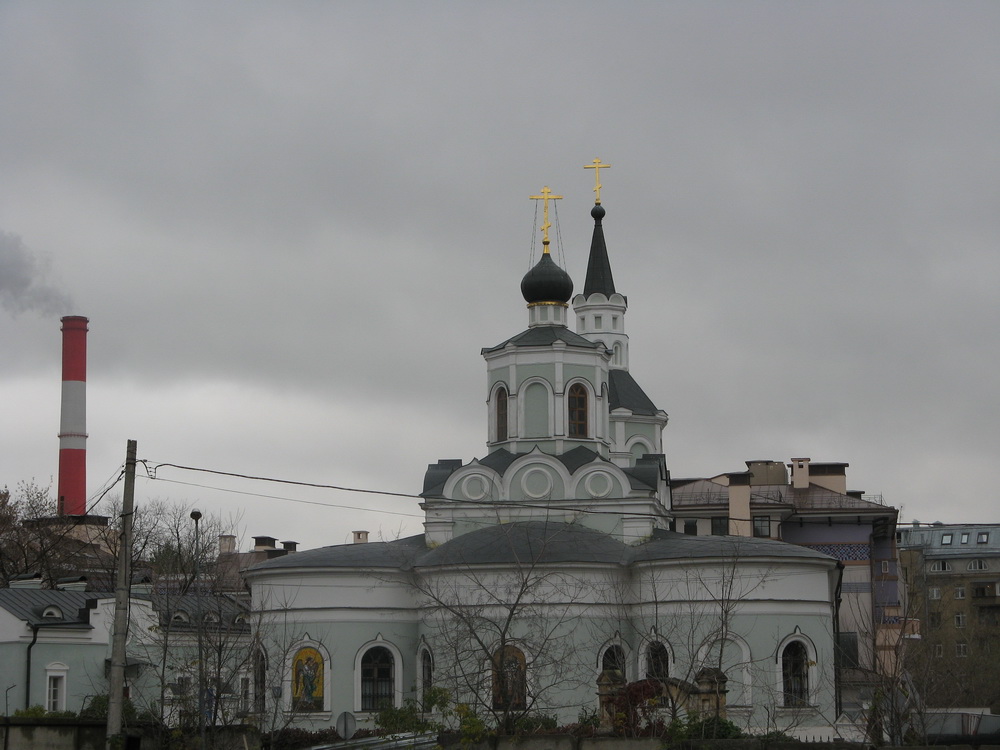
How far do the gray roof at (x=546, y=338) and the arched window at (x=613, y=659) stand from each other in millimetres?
8334

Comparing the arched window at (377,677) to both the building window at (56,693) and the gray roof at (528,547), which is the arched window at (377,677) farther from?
the building window at (56,693)

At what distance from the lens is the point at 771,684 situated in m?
29.7

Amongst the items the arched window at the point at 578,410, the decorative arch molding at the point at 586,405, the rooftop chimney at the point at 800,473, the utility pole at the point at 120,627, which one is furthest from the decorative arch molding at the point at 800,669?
the rooftop chimney at the point at 800,473

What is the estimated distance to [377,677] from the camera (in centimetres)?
3231

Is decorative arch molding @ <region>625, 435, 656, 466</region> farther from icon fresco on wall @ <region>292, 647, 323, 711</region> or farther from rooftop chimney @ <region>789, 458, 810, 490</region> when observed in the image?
icon fresco on wall @ <region>292, 647, 323, 711</region>

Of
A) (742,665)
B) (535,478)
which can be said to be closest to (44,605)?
(535,478)

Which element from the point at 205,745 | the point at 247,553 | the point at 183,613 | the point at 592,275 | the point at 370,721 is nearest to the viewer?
the point at 205,745

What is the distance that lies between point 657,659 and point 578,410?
7.57m

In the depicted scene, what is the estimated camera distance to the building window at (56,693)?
105ft

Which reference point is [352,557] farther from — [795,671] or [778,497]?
[778,497]

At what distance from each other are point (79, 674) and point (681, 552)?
43.8 ft

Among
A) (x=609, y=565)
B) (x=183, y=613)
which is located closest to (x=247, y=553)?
(x=183, y=613)

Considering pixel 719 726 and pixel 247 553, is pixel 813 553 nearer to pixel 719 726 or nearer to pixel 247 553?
pixel 719 726

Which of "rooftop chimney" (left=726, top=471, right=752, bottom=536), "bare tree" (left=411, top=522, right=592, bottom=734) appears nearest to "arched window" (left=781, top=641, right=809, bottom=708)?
"bare tree" (left=411, top=522, right=592, bottom=734)
